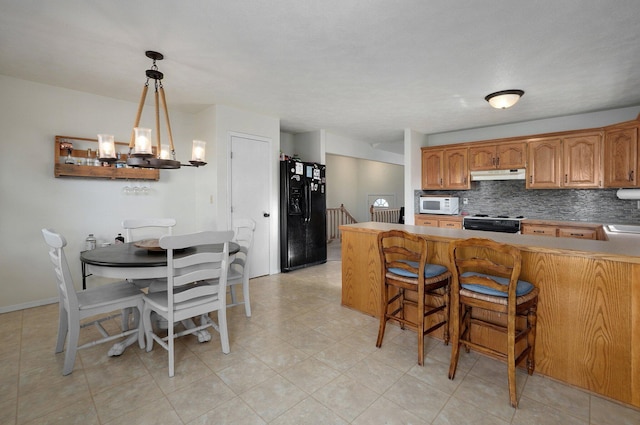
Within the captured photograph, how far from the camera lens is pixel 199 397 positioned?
6.15 ft

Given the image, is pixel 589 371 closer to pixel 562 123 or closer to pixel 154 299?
pixel 154 299

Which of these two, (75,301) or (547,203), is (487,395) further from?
(547,203)

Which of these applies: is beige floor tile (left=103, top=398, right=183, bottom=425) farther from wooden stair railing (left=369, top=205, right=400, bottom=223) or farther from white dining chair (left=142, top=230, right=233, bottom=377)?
wooden stair railing (left=369, top=205, right=400, bottom=223)

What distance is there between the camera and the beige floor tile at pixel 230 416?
1.67m

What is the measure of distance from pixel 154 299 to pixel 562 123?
5.85 metres

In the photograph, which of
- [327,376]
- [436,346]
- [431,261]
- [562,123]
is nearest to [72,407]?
[327,376]

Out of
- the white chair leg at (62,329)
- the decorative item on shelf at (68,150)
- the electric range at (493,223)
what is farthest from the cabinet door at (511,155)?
the decorative item on shelf at (68,150)

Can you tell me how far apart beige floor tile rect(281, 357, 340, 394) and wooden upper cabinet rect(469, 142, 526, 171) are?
4443mm

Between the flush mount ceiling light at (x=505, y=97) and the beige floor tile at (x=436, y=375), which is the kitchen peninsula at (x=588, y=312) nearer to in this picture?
the beige floor tile at (x=436, y=375)

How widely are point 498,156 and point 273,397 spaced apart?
4966 mm

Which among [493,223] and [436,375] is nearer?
[436,375]

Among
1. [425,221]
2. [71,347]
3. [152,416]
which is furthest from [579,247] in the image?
[425,221]

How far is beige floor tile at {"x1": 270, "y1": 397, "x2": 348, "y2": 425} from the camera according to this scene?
166 cm

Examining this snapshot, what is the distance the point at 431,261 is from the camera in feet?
8.79
